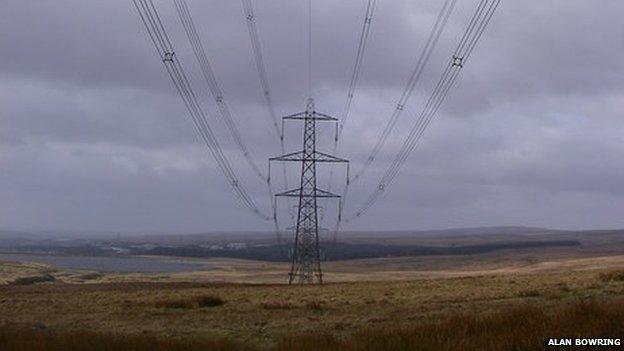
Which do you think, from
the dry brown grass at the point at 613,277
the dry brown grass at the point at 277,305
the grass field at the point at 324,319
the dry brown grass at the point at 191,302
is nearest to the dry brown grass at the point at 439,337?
the grass field at the point at 324,319

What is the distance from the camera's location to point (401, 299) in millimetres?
43125

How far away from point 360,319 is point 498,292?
14194 mm

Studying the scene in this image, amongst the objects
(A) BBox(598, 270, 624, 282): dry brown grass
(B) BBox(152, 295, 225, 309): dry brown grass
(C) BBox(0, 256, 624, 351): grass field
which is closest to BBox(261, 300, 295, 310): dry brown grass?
(C) BBox(0, 256, 624, 351): grass field

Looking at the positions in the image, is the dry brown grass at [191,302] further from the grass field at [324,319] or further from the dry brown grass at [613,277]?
the dry brown grass at [613,277]

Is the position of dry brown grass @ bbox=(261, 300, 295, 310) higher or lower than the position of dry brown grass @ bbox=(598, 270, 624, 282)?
lower

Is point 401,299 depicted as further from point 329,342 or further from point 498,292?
point 329,342

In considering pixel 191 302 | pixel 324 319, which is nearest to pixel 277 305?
pixel 191 302

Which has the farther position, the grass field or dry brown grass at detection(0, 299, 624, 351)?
the grass field

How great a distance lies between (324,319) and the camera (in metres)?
33.2

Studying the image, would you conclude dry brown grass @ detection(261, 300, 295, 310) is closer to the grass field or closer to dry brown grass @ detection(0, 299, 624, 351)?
the grass field

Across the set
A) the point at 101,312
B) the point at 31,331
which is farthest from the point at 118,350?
the point at 101,312

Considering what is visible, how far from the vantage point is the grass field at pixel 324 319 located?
19812 millimetres

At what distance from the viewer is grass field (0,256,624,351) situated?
780 inches

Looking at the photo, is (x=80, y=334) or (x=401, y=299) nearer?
(x=80, y=334)
